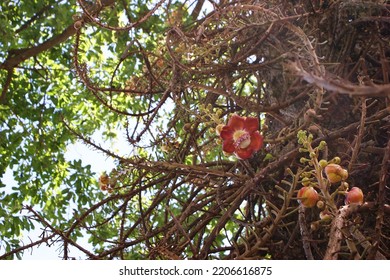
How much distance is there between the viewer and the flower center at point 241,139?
1.14 m

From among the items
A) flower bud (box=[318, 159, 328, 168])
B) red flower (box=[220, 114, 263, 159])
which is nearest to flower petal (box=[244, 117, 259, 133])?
red flower (box=[220, 114, 263, 159])

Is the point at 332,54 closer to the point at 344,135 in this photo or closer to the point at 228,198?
the point at 344,135

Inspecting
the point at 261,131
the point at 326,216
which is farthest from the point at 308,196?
the point at 261,131

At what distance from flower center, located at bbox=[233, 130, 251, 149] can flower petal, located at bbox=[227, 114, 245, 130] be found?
0.01 metres

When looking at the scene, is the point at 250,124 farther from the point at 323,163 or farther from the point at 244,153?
the point at 323,163

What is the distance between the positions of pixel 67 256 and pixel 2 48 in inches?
78.6

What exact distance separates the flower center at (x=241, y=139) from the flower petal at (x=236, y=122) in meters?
0.01

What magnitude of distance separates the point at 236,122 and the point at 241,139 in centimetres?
4

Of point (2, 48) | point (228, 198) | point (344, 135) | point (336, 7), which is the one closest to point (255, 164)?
point (228, 198)

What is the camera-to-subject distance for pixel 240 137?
1143 mm

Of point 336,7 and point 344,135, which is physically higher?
point 336,7

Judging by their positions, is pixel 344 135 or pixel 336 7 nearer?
pixel 344 135

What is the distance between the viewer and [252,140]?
3.79ft

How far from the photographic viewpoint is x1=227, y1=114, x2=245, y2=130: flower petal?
1.15 metres
